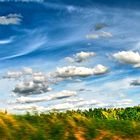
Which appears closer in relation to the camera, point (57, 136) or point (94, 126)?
point (57, 136)

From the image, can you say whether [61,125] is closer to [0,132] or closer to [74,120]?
[74,120]

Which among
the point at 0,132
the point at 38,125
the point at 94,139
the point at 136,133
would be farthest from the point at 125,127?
the point at 0,132

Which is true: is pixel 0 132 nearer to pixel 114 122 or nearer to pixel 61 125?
pixel 61 125

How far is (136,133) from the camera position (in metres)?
19.0

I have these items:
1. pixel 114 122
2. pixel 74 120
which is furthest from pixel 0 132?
pixel 114 122

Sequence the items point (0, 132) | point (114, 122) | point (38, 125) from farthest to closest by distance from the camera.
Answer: point (114, 122) → point (38, 125) → point (0, 132)

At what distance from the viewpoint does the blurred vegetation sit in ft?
58.0

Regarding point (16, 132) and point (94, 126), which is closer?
point (16, 132)

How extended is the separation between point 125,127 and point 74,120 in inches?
75.5

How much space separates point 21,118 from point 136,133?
4.23m

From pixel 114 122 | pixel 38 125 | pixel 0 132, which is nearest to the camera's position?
pixel 0 132

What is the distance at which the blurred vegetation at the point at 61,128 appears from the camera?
58.0ft

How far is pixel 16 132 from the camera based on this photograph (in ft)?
58.0

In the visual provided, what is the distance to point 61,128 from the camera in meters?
18.4
